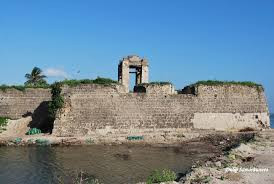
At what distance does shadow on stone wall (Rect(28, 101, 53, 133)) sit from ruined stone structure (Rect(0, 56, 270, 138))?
2.44 ft

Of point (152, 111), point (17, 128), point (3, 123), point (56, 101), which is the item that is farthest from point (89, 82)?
point (3, 123)

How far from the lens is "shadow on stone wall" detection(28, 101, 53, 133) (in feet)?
95.9

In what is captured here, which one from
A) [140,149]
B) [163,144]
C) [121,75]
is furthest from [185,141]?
[121,75]

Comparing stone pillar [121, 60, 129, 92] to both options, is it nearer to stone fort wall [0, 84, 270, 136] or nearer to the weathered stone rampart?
stone fort wall [0, 84, 270, 136]

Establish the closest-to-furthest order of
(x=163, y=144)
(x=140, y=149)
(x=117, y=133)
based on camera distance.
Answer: (x=140, y=149)
(x=163, y=144)
(x=117, y=133)

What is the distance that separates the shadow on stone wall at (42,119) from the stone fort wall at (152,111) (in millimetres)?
2854

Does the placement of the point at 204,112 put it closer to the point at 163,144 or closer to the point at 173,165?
the point at 163,144

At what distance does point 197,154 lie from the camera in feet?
70.6

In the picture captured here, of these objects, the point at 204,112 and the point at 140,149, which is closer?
the point at 140,149

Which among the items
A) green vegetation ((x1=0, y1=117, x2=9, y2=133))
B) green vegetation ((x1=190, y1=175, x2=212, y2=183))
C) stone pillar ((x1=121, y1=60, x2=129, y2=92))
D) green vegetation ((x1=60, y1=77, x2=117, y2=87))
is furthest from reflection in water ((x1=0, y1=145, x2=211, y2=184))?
stone pillar ((x1=121, y1=60, x2=129, y2=92))

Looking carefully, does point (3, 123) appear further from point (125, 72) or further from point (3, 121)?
point (125, 72)

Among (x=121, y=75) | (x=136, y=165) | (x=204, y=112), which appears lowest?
(x=136, y=165)

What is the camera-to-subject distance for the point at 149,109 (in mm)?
27875

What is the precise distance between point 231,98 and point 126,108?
783 cm
